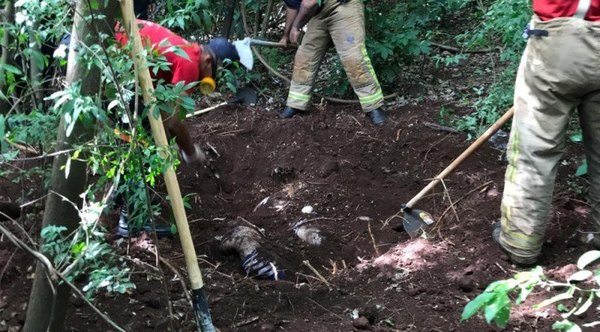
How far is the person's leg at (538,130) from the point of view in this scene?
9.92 feet

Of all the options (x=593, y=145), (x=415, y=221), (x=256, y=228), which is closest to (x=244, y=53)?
(x=256, y=228)

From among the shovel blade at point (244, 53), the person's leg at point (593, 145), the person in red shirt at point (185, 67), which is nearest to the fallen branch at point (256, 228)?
the person in red shirt at point (185, 67)

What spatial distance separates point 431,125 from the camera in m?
5.10

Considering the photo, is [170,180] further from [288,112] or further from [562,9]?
[288,112]

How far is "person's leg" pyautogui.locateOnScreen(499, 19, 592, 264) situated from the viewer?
3023 millimetres

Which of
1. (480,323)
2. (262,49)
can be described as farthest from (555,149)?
(262,49)

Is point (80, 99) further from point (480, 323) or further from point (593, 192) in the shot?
point (593, 192)

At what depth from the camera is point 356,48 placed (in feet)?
17.9

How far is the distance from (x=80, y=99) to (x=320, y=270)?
2237 mm

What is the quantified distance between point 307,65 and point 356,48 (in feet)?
1.71

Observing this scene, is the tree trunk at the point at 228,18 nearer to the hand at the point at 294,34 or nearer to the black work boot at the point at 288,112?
the hand at the point at 294,34

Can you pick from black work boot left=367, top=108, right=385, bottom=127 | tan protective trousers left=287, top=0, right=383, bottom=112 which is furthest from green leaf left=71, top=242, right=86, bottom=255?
tan protective trousers left=287, top=0, right=383, bottom=112

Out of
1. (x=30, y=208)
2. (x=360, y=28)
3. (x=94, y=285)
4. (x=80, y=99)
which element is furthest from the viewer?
(x=360, y=28)

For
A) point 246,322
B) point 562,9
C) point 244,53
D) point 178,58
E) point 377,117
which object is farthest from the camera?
point 377,117
